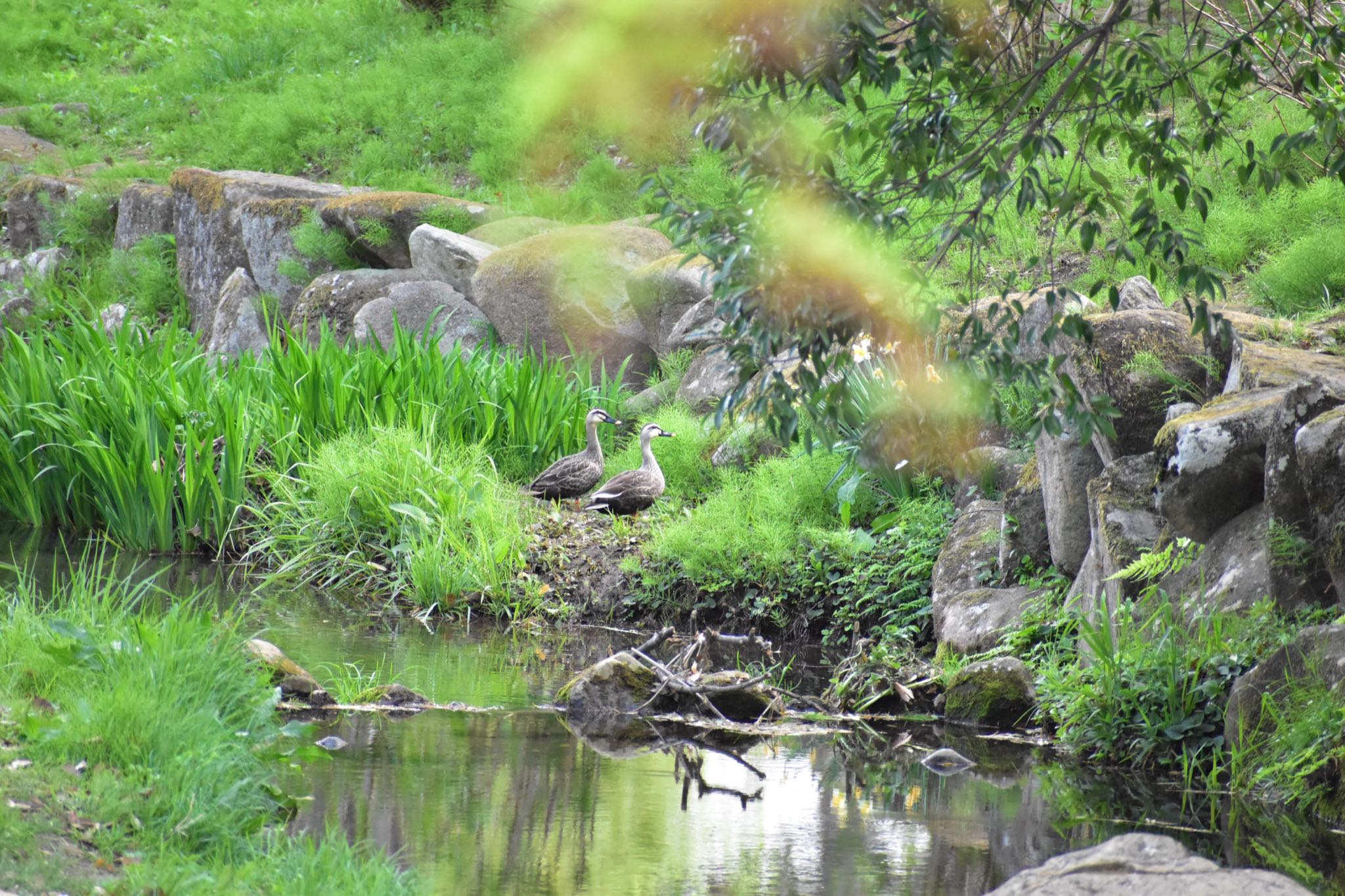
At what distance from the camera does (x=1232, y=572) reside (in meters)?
5.55

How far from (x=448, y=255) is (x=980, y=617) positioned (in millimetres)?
7624

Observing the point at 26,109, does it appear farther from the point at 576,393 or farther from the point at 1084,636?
the point at 1084,636

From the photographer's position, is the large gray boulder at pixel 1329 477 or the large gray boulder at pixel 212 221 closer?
the large gray boulder at pixel 1329 477

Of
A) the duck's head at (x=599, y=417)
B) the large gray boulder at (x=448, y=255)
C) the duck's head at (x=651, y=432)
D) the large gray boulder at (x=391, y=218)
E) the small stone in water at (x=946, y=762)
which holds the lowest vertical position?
the small stone in water at (x=946, y=762)

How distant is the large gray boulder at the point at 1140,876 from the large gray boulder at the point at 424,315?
9.69 metres

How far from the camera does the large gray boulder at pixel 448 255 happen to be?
12820 mm

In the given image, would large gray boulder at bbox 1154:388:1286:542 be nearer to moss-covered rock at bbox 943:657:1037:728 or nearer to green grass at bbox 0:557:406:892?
moss-covered rock at bbox 943:657:1037:728

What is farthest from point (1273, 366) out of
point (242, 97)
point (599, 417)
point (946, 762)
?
point (242, 97)

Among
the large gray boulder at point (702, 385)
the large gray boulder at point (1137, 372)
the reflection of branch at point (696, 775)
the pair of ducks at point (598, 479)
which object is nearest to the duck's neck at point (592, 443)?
the pair of ducks at point (598, 479)

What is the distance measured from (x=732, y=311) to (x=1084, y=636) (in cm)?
327

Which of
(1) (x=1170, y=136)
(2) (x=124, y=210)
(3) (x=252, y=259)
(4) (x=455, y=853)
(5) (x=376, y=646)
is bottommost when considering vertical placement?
(4) (x=455, y=853)

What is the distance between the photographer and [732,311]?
331cm

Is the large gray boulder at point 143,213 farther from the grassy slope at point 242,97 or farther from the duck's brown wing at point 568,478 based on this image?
the duck's brown wing at point 568,478

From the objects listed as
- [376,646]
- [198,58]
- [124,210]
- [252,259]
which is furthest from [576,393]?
[198,58]
